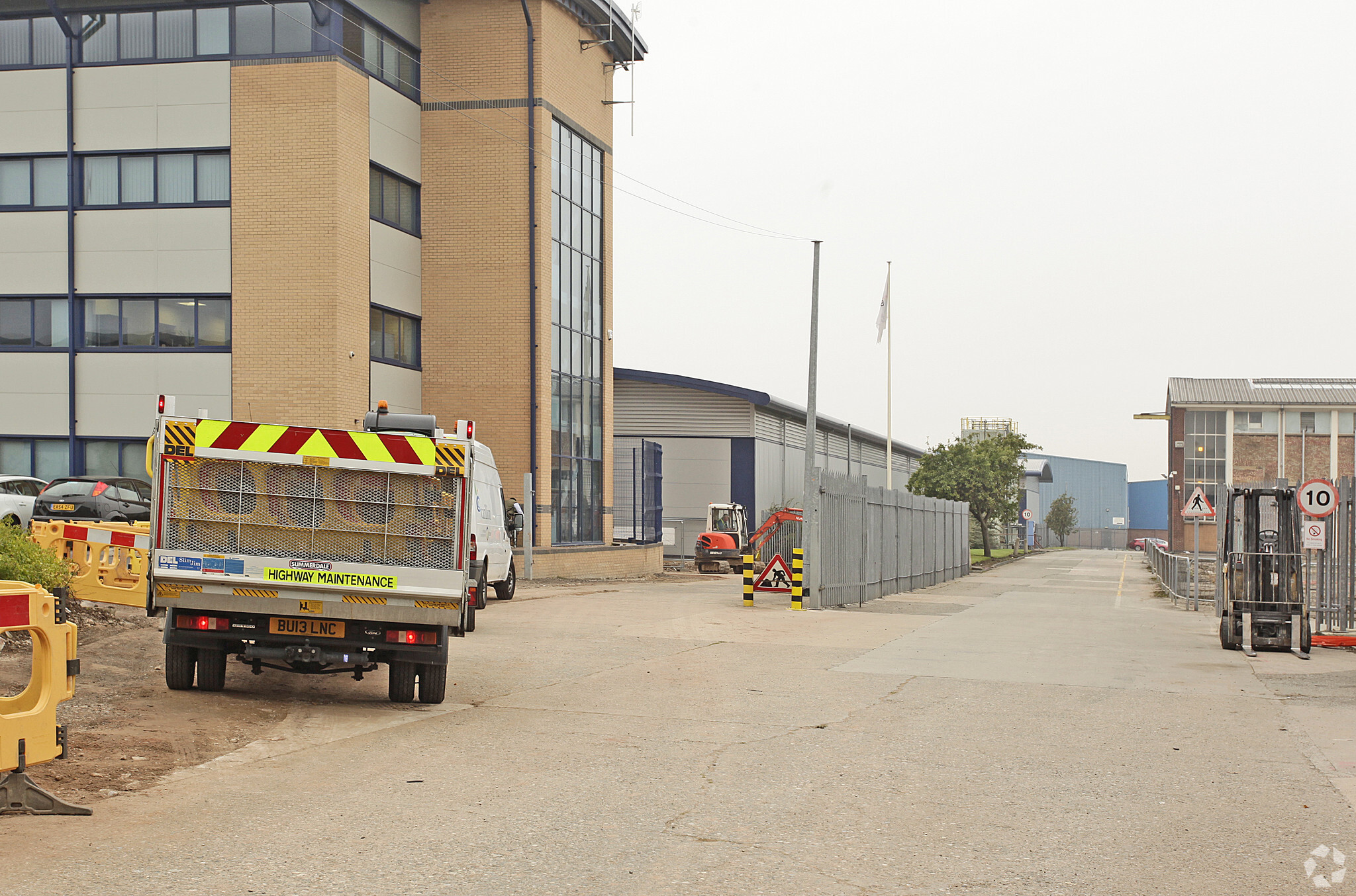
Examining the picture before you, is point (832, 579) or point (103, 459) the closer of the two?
point (832, 579)

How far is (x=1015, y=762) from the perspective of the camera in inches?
346

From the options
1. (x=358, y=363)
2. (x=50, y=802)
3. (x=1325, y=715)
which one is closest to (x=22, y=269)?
(x=358, y=363)

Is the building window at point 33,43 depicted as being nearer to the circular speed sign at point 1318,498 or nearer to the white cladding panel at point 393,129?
the white cladding panel at point 393,129

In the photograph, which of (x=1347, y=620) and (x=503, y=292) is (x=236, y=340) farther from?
(x=1347, y=620)

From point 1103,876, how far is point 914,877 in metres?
0.90

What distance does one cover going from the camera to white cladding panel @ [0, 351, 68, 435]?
101ft

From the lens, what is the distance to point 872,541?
92.3ft

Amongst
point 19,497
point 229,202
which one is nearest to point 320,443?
point 19,497

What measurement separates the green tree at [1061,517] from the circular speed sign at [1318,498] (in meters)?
119

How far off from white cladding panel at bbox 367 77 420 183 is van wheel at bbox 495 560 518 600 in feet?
44.3

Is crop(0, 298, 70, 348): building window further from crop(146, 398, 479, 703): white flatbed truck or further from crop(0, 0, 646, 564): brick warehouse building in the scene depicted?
crop(146, 398, 479, 703): white flatbed truck

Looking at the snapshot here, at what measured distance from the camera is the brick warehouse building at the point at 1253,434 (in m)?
86.8

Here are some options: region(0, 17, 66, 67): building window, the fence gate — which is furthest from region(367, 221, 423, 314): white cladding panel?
the fence gate

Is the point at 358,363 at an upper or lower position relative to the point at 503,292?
lower
